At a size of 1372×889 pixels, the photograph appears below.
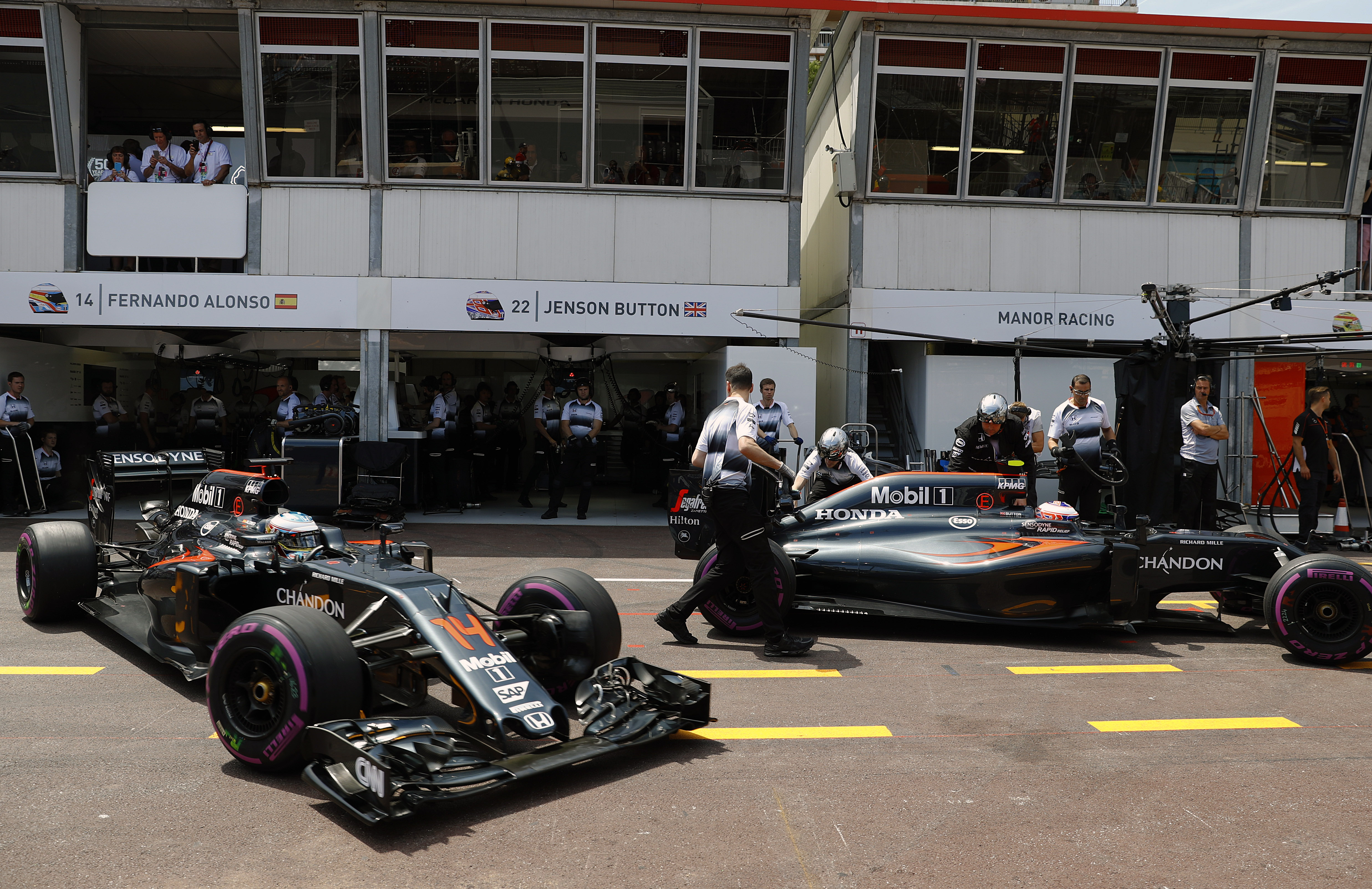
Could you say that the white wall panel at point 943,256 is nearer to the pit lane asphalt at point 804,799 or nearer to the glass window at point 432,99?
the glass window at point 432,99

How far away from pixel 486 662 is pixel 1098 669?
13.1 feet

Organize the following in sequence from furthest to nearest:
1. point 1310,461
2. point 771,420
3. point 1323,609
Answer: point 771,420 < point 1310,461 < point 1323,609

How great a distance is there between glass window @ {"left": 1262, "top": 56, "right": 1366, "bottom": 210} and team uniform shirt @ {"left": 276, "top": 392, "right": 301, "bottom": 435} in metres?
14.4

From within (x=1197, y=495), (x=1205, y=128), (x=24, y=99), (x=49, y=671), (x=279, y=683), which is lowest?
(x=49, y=671)

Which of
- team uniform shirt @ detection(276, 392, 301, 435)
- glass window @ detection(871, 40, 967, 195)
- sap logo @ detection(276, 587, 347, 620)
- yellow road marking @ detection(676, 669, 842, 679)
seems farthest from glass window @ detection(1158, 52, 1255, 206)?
sap logo @ detection(276, 587, 347, 620)

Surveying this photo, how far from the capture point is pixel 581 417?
13.4m

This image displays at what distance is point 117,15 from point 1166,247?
15525 mm

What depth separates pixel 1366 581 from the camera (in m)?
6.17

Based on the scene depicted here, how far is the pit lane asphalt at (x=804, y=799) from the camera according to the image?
11.2 feet

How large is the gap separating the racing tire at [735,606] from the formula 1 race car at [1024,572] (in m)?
0.01

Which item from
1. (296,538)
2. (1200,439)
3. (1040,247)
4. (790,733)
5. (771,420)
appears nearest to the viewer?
(790,733)

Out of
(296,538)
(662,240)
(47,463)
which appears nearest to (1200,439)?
(662,240)

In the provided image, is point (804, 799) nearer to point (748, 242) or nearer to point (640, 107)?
point (748, 242)

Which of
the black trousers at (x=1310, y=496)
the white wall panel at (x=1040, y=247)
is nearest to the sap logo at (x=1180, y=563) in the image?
the black trousers at (x=1310, y=496)
